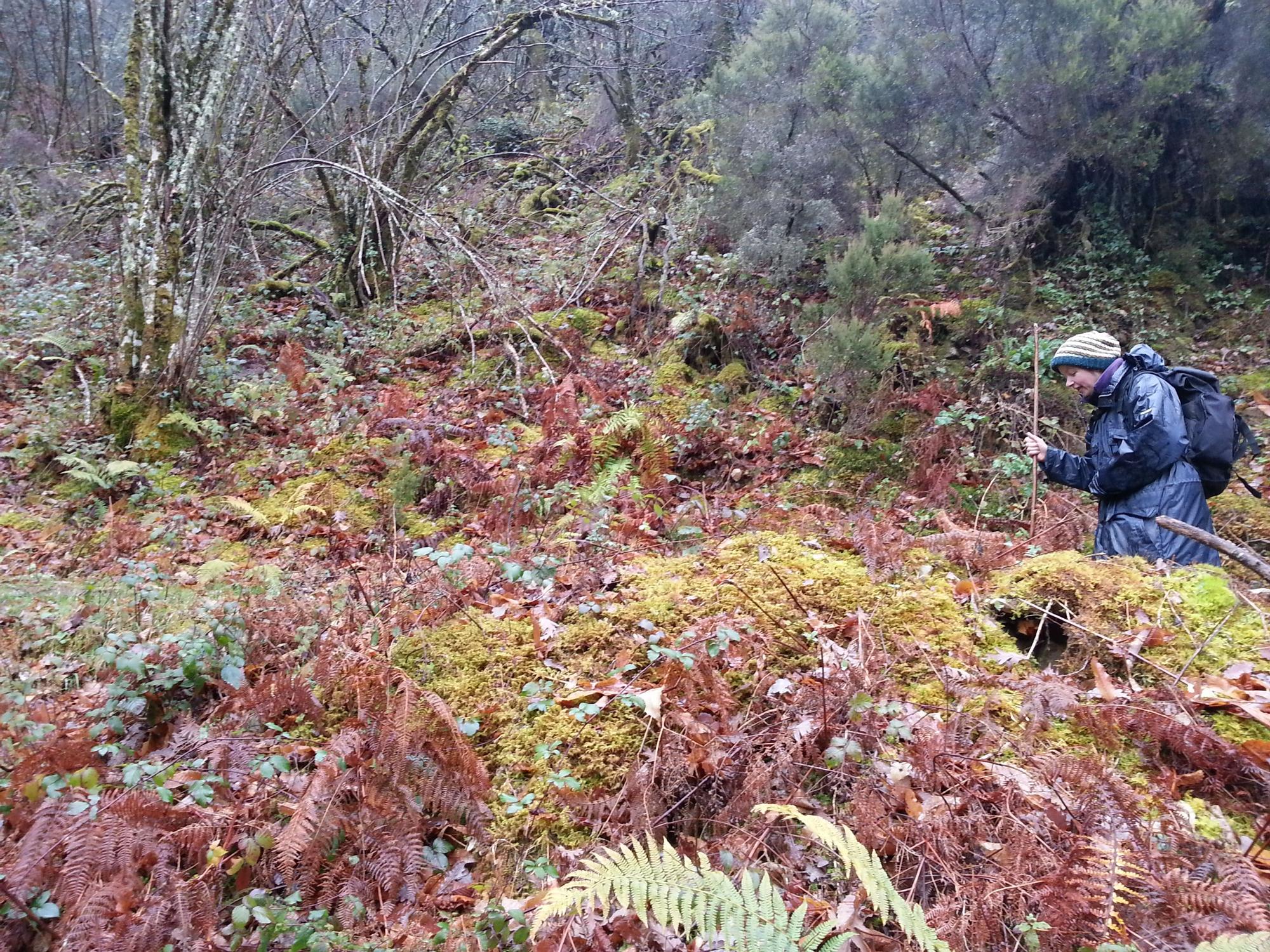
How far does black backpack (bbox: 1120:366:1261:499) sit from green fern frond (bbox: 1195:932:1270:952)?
306 cm

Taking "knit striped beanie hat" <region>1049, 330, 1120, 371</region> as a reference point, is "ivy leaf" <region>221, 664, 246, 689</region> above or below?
below

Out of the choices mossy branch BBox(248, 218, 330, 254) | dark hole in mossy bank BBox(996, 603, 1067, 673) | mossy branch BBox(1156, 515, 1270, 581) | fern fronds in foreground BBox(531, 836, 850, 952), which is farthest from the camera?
mossy branch BBox(248, 218, 330, 254)

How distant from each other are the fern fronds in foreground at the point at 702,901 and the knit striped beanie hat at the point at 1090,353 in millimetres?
3503

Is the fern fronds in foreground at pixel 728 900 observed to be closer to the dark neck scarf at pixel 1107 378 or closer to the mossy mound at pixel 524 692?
the mossy mound at pixel 524 692

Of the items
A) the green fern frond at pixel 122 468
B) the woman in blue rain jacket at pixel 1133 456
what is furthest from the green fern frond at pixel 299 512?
the woman in blue rain jacket at pixel 1133 456

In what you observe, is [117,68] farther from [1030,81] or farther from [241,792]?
[241,792]

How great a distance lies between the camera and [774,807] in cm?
202

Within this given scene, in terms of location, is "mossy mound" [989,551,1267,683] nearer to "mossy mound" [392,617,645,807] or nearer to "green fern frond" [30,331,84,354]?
"mossy mound" [392,617,645,807]

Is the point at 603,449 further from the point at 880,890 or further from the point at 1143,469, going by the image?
the point at 880,890

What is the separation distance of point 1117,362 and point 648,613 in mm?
3013

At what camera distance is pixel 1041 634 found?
3.17m

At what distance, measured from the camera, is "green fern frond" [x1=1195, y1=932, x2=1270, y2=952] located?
1.50 m

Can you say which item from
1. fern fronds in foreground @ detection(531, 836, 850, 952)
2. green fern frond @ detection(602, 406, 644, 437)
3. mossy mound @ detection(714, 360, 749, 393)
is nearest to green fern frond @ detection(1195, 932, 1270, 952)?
fern fronds in foreground @ detection(531, 836, 850, 952)

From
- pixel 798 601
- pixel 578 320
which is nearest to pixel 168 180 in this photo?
pixel 578 320
